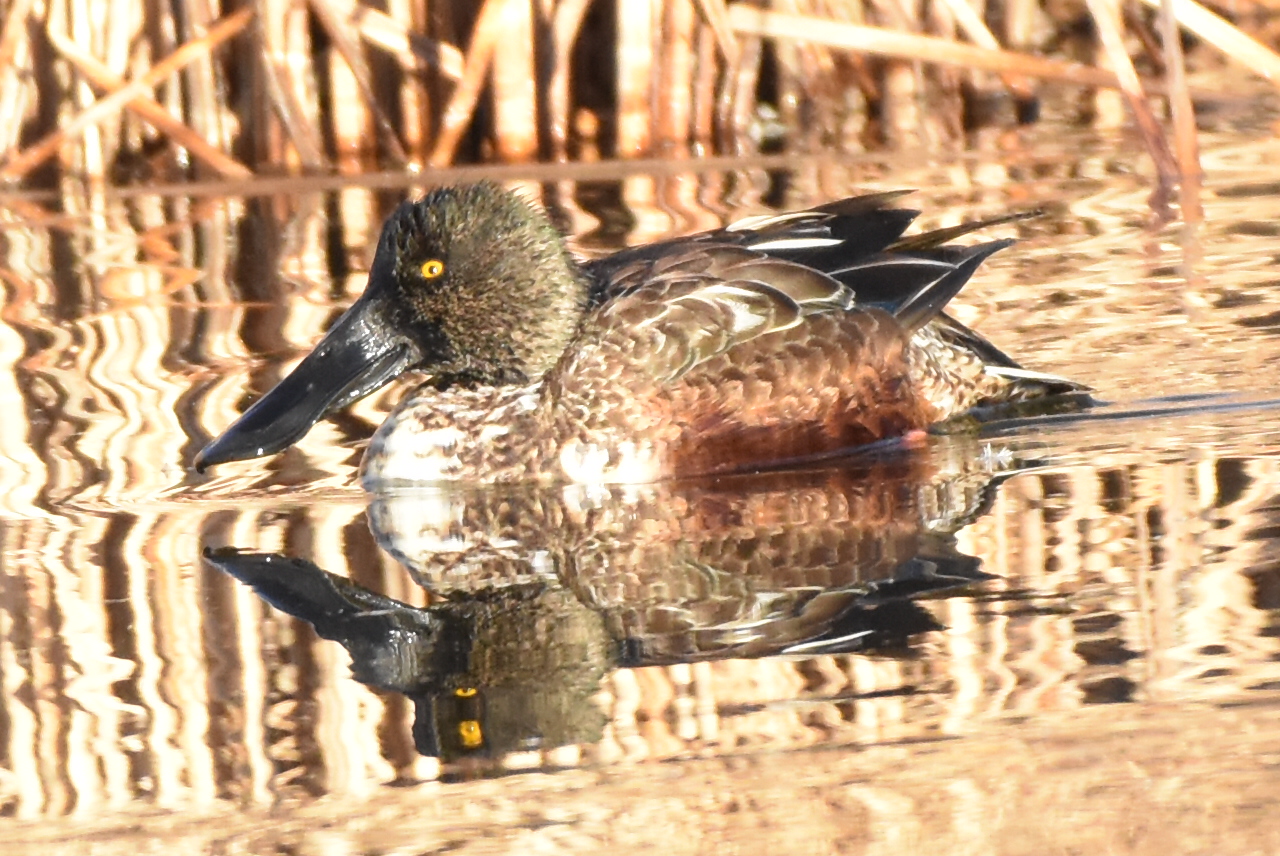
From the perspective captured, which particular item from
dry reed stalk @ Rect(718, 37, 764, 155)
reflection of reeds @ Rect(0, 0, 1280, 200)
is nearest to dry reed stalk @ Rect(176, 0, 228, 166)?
reflection of reeds @ Rect(0, 0, 1280, 200)

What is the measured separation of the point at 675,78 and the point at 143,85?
2423 millimetres

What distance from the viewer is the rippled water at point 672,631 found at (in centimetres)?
329

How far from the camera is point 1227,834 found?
10.0ft

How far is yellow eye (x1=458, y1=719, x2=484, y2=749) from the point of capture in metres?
3.63

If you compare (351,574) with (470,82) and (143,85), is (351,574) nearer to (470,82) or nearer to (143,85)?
(470,82)

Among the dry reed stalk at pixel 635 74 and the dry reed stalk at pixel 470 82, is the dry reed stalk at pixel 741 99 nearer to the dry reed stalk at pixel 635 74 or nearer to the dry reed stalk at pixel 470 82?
the dry reed stalk at pixel 635 74

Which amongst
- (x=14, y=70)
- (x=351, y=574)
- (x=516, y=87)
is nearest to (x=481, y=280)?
(x=351, y=574)

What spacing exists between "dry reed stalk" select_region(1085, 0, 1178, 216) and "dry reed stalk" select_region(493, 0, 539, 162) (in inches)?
105

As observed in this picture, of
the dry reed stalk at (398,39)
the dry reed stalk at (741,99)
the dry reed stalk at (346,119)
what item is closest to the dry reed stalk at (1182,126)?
the dry reed stalk at (741,99)

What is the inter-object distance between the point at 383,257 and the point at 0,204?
18.1 feet

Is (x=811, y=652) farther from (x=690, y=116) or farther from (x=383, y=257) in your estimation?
(x=690, y=116)

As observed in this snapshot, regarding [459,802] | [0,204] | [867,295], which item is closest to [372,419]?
[867,295]

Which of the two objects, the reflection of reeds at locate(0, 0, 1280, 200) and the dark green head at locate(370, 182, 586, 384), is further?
the reflection of reeds at locate(0, 0, 1280, 200)

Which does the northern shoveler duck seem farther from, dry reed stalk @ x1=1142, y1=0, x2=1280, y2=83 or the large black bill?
dry reed stalk @ x1=1142, y1=0, x2=1280, y2=83
